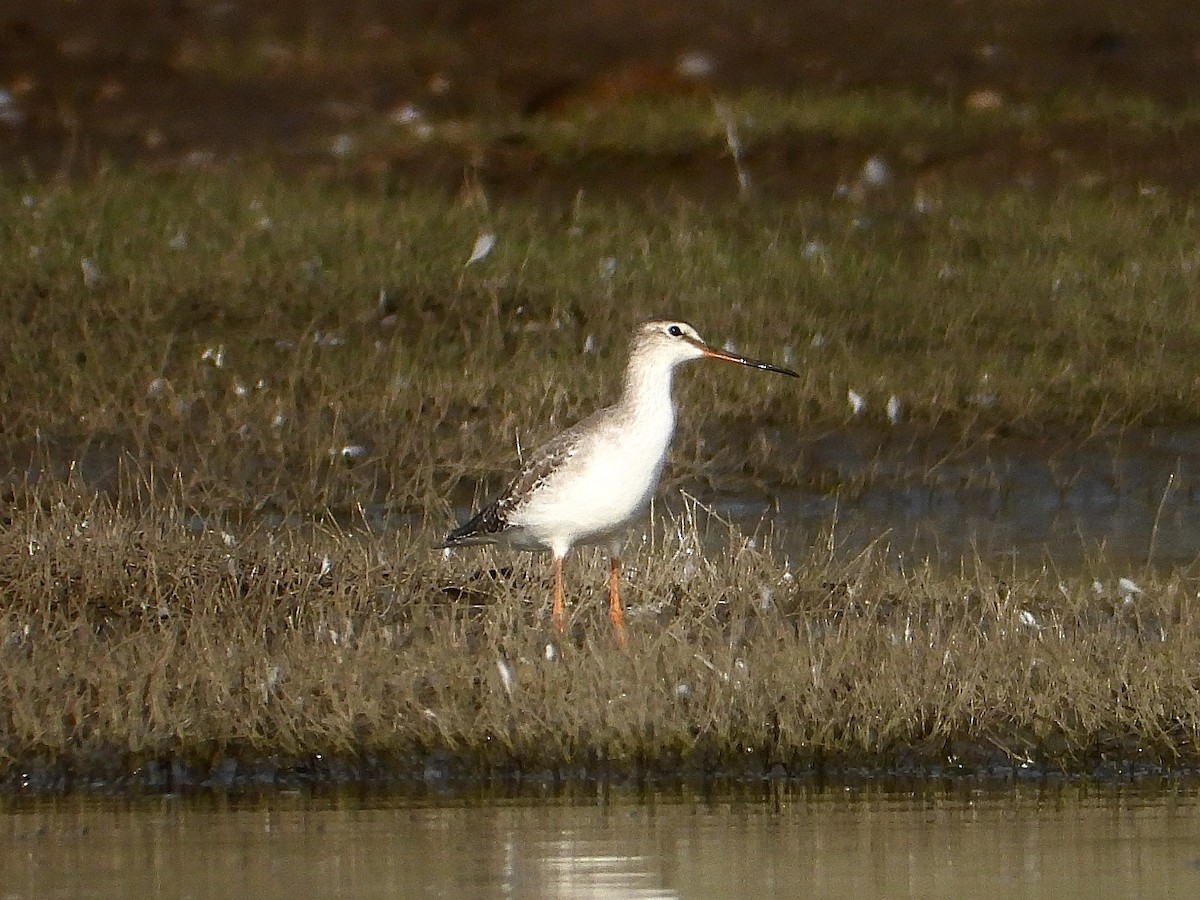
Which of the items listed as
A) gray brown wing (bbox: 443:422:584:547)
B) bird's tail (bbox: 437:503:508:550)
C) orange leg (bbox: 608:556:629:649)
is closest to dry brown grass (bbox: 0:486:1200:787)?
orange leg (bbox: 608:556:629:649)

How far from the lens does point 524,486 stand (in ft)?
34.0

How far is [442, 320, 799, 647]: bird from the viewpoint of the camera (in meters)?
10.1

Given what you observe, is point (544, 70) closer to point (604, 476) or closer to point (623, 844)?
point (604, 476)

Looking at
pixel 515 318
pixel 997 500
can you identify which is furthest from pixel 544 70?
pixel 997 500

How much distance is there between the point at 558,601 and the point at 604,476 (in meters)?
0.50

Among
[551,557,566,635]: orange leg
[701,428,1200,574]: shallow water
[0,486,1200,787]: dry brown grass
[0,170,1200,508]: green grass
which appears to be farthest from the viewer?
[0,170,1200,508]: green grass

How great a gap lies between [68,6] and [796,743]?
1724cm

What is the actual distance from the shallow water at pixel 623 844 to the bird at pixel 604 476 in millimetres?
2023

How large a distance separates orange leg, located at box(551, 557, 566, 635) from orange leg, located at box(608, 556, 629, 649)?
18cm

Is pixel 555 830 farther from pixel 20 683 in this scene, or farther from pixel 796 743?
pixel 20 683

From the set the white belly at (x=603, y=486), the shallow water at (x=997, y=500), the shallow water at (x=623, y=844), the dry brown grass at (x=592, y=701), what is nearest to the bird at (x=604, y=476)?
the white belly at (x=603, y=486)

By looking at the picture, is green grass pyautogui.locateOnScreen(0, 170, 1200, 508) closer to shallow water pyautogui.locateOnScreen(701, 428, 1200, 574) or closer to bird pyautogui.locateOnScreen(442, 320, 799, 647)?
shallow water pyautogui.locateOnScreen(701, 428, 1200, 574)

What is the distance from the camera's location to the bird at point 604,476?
10.1m

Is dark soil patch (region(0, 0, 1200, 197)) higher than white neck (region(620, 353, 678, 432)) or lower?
higher
